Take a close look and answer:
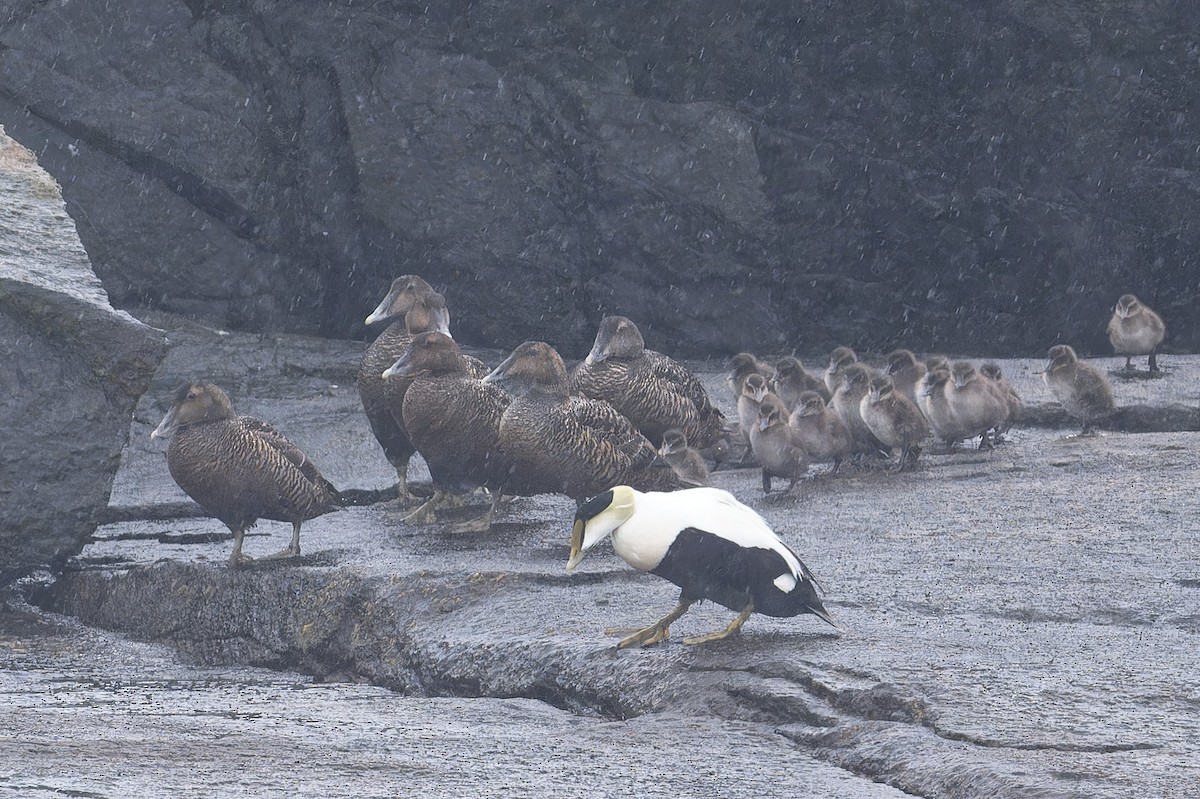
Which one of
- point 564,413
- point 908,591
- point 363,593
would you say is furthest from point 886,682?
point 564,413

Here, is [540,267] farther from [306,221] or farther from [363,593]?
[363,593]

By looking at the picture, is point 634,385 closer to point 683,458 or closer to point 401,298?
point 683,458

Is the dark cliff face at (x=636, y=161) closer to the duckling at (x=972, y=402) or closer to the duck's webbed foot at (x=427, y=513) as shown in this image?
the duckling at (x=972, y=402)

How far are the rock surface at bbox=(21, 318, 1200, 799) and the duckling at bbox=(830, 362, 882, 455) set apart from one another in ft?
1.37

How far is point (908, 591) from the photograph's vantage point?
20.3 feet

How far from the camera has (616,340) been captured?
31.5 feet

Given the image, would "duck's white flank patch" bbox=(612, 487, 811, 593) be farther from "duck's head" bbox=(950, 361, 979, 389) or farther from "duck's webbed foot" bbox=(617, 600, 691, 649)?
"duck's head" bbox=(950, 361, 979, 389)

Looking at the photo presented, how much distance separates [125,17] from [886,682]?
10.8 m

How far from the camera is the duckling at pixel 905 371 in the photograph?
1130cm

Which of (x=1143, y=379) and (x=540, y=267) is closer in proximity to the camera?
(x=1143, y=379)

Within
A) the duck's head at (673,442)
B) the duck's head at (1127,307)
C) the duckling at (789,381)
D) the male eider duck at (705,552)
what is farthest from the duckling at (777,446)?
the duck's head at (1127,307)

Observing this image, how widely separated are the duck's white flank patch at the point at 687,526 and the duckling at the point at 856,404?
498 cm

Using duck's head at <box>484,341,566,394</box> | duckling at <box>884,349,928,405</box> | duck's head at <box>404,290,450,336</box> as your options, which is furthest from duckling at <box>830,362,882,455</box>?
duck's head at <box>404,290,450,336</box>

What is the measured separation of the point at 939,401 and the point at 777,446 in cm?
189
